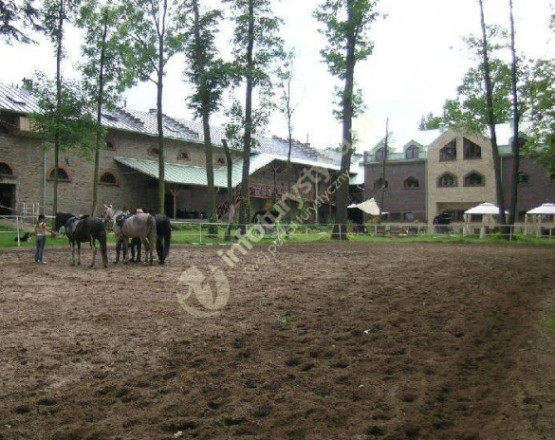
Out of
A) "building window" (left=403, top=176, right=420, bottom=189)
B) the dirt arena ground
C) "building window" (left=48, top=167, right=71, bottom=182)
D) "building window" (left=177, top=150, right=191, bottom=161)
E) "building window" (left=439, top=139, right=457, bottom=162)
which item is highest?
"building window" (left=439, top=139, right=457, bottom=162)

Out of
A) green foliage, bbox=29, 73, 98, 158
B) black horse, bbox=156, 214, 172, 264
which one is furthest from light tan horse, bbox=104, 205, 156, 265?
green foliage, bbox=29, 73, 98, 158

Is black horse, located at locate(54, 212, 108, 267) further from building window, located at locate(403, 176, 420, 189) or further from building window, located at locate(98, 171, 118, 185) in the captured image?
building window, located at locate(403, 176, 420, 189)

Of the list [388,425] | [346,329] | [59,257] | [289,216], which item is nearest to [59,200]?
[59,257]

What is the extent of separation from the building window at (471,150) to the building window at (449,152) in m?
0.90

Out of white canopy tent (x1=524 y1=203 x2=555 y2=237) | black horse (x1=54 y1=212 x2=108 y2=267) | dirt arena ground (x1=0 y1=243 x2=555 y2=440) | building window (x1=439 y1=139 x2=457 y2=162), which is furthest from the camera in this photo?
building window (x1=439 y1=139 x2=457 y2=162)

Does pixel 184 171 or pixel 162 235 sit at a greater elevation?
pixel 184 171

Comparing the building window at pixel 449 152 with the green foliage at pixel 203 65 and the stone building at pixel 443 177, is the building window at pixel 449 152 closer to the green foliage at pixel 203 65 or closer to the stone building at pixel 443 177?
the stone building at pixel 443 177

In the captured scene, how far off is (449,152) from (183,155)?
24.4 meters

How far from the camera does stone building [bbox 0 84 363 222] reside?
32094 millimetres

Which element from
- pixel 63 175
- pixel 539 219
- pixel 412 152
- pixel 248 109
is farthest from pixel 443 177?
pixel 63 175

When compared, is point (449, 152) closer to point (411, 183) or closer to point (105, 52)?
point (411, 183)

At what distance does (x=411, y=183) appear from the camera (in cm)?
5153

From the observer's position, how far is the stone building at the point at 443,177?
1796 inches

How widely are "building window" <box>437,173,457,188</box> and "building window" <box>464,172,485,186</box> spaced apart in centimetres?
106
